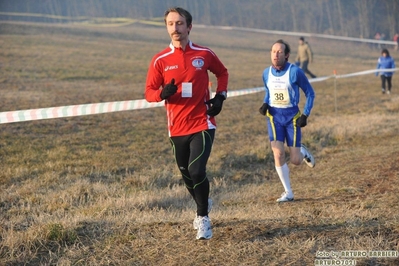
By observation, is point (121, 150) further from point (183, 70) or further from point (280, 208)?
point (183, 70)

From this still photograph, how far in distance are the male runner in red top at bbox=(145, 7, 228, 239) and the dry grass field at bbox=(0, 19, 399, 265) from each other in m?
0.59

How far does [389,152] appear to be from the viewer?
1016cm

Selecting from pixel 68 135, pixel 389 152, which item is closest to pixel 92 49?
pixel 68 135

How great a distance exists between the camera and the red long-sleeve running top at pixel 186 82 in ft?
17.1

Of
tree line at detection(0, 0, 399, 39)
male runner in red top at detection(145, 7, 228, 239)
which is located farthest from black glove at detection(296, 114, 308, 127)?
tree line at detection(0, 0, 399, 39)

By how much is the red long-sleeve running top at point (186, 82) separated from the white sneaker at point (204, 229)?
0.78 meters

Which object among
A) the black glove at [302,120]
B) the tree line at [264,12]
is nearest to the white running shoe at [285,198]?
the black glove at [302,120]

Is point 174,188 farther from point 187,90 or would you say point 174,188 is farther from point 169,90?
point 169,90

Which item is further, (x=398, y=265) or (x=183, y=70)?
(x=183, y=70)

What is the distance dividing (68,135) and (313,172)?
5445 millimetres

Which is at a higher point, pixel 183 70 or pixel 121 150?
pixel 183 70

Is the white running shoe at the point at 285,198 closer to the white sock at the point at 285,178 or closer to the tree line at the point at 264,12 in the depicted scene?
the white sock at the point at 285,178

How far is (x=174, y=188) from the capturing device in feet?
28.0

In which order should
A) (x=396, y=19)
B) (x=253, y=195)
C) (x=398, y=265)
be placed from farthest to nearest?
1. (x=396, y=19)
2. (x=253, y=195)
3. (x=398, y=265)
